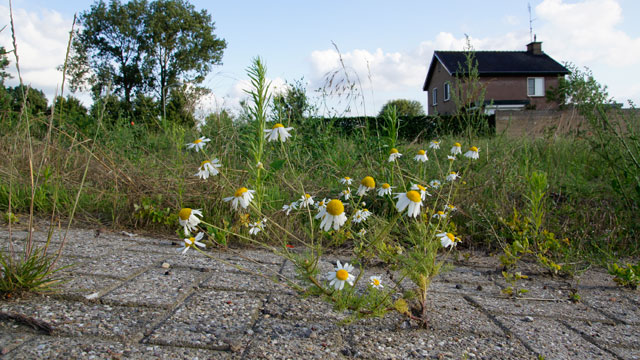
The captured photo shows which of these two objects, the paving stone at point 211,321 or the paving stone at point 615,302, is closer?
the paving stone at point 211,321

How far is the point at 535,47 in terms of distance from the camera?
2475cm

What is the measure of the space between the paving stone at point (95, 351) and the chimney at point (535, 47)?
94.8ft

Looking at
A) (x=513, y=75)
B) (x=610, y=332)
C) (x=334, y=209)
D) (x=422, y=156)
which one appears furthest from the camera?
(x=513, y=75)

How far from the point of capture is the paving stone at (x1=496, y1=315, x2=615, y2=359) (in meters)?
1.23

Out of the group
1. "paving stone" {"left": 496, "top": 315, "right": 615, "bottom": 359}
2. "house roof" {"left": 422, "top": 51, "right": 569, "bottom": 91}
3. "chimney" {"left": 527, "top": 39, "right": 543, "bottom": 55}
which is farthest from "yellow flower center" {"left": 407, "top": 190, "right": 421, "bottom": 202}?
"chimney" {"left": 527, "top": 39, "right": 543, "bottom": 55}

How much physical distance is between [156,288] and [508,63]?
1044 inches

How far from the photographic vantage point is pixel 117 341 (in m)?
1.14

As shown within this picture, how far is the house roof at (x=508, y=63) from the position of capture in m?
22.9

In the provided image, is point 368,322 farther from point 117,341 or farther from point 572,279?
point 572,279

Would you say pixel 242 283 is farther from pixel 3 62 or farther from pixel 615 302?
pixel 3 62

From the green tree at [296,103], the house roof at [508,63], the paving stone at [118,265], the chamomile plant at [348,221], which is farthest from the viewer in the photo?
the house roof at [508,63]

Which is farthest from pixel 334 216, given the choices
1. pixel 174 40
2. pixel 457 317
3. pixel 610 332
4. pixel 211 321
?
pixel 174 40

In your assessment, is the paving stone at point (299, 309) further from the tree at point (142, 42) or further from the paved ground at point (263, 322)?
the tree at point (142, 42)

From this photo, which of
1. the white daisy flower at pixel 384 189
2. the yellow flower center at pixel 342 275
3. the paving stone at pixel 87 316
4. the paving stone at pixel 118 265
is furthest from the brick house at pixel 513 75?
the paving stone at pixel 87 316
